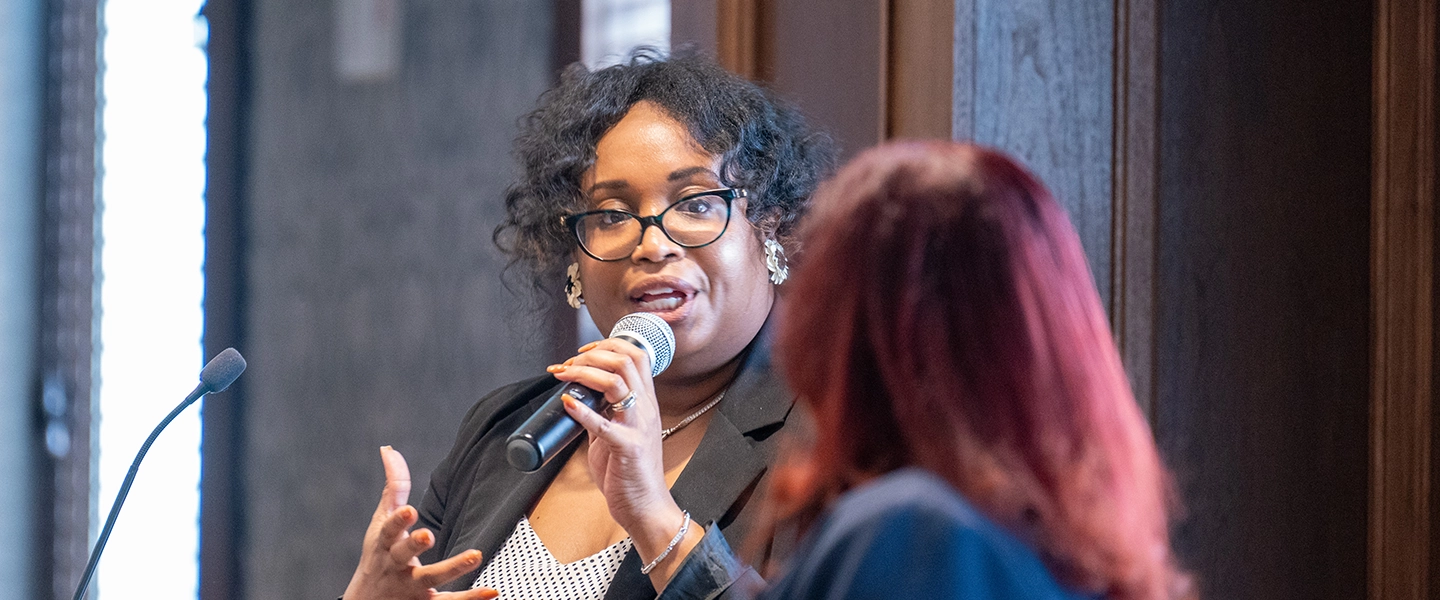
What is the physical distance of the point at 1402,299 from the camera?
168 centimetres

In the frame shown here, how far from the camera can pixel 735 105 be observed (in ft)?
6.01

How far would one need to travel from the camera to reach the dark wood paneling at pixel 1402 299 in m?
1.64

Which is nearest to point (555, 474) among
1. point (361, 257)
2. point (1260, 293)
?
point (1260, 293)

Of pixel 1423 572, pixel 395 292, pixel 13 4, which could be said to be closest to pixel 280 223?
pixel 395 292

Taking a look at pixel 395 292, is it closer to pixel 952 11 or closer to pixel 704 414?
pixel 704 414

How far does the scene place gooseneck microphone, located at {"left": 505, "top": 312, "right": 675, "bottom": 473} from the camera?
1.25 meters

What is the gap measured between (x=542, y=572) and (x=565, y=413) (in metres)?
0.38

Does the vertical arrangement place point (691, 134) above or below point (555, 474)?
above

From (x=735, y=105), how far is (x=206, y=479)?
6.82 feet

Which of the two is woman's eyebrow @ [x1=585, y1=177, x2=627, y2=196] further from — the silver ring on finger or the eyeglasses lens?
the silver ring on finger

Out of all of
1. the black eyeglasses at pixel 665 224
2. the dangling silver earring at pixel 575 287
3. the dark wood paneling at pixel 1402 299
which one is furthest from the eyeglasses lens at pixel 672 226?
the dark wood paneling at pixel 1402 299

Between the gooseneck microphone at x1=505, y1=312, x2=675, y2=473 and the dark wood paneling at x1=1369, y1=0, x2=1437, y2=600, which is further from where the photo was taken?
the dark wood paneling at x1=1369, y1=0, x2=1437, y2=600

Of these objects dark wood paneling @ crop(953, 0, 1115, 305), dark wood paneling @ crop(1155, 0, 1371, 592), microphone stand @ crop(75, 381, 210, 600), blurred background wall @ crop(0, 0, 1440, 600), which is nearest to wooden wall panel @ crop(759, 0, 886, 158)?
blurred background wall @ crop(0, 0, 1440, 600)

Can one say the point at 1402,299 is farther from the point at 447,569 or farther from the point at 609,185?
the point at 447,569
